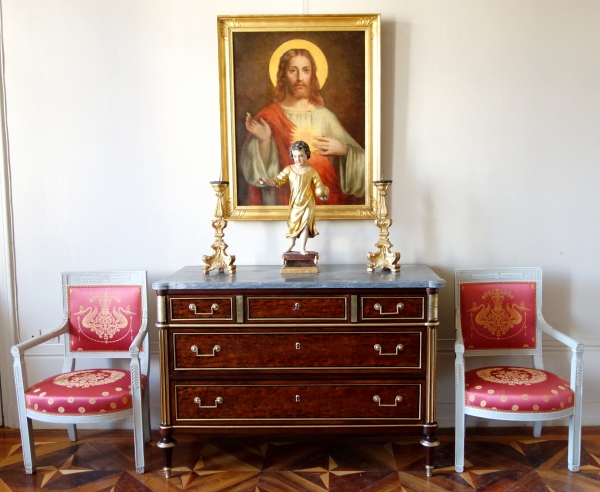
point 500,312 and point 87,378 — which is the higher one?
point 500,312

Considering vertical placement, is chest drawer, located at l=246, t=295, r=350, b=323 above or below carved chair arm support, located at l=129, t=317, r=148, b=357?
above

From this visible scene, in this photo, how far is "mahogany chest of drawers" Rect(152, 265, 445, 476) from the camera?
282 centimetres

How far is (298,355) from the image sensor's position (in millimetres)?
2855

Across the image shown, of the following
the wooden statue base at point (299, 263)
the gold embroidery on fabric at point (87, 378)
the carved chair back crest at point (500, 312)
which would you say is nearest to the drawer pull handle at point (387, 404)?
the carved chair back crest at point (500, 312)

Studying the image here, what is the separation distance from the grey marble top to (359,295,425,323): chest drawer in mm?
72

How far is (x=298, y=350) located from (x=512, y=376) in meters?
1.27

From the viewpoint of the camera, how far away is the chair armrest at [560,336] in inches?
113

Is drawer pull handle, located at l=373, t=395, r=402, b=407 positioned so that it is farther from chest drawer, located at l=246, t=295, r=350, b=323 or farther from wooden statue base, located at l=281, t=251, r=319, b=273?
wooden statue base, located at l=281, t=251, r=319, b=273

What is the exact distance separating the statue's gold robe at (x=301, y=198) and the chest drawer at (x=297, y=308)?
48 cm

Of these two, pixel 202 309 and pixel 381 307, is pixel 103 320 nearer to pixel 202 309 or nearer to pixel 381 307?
pixel 202 309

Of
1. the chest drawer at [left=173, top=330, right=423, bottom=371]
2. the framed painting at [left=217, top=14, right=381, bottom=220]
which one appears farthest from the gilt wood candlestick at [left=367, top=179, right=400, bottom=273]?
the chest drawer at [left=173, top=330, right=423, bottom=371]

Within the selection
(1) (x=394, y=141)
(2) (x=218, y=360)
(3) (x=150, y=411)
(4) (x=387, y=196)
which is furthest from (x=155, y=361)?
(1) (x=394, y=141)

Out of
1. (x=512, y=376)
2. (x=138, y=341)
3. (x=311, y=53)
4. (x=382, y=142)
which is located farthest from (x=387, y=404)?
(x=311, y=53)

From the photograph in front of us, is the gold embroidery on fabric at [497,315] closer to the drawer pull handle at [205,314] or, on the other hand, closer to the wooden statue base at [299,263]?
the wooden statue base at [299,263]
